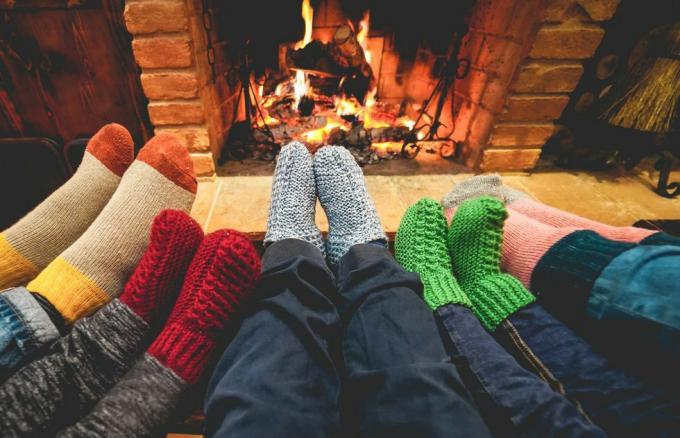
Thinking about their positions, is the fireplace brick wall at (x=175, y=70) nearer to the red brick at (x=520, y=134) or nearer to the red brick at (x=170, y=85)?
the red brick at (x=170, y=85)

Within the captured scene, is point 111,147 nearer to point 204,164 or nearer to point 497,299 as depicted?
point 204,164

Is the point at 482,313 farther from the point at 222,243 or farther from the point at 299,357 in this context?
the point at 222,243

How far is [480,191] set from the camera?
94 centimetres

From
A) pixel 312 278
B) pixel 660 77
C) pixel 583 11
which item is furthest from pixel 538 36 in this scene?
pixel 312 278

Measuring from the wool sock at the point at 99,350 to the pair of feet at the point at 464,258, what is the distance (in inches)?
19.9

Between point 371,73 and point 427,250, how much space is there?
1296mm

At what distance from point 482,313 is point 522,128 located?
40.6 inches

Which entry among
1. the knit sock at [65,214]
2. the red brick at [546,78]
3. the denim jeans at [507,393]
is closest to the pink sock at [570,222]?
the denim jeans at [507,393]

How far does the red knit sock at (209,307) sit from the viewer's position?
0.49m

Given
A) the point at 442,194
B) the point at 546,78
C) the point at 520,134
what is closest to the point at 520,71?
the point at 546,78

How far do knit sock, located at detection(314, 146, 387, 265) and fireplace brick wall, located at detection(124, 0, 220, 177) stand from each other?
22.0 inches

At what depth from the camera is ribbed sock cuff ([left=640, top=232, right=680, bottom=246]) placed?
547 millimetres

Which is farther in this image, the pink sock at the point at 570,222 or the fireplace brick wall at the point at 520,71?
the fireplace brick wall at the point at 520,71

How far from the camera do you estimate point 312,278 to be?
594 mm
